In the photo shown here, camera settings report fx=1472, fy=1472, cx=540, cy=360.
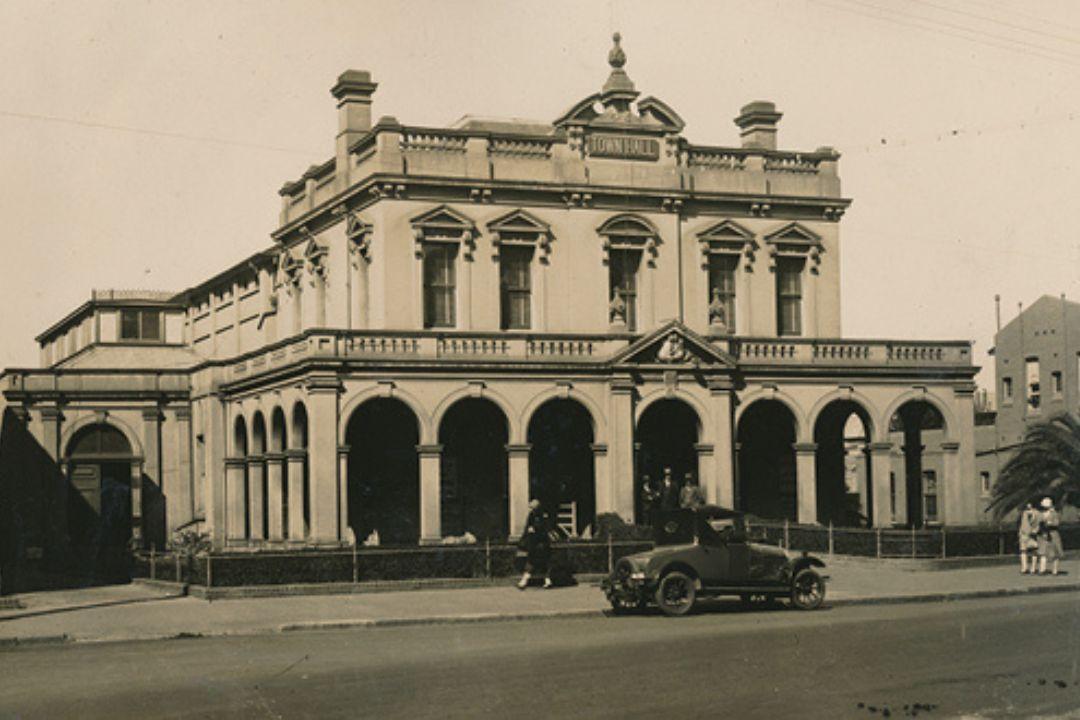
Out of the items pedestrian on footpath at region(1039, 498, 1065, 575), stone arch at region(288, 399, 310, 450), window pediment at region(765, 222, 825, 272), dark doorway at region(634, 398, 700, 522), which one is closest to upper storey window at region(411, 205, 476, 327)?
stone arch at region(288, 399, 310, 450)

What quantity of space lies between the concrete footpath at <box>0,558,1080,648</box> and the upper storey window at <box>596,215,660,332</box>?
11232 mm

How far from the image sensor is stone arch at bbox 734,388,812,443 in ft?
122

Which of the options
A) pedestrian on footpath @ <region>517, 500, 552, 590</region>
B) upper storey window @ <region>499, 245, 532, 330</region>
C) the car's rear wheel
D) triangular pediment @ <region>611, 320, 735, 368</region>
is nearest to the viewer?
the car's rear wheel

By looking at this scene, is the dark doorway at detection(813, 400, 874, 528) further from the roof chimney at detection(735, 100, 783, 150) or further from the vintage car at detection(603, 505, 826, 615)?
the vintage car at detection(603, 505, 826, 615)

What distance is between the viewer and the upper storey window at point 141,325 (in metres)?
53.5

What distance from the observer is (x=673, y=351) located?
3603cm

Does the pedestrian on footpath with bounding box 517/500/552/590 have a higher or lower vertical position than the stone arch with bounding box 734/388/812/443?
lower

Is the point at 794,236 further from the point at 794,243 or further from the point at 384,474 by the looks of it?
the point at 384,474

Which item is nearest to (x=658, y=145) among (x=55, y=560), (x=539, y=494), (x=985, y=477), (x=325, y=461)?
(x=539, y=494)

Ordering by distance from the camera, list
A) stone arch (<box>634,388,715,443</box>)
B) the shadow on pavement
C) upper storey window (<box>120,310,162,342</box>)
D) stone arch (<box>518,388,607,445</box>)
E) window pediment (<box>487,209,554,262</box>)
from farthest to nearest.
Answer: upper storey window (<box>120,310,162,342</box>) → window pediment (<box>487,209,554,262</box>) → stone arch (<box>634,388,715,443</box>) → stone arch (<box>518,388,607,445</box>) → the shadow on pavement

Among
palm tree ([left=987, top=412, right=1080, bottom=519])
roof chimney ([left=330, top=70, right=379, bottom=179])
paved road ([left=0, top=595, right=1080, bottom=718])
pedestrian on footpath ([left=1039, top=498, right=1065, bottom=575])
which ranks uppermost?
roof chimney ([left=330, top=70, right=379, bottom=179])

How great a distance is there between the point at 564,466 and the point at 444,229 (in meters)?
6.78

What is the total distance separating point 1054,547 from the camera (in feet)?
94.2

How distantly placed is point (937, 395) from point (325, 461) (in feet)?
53.6
